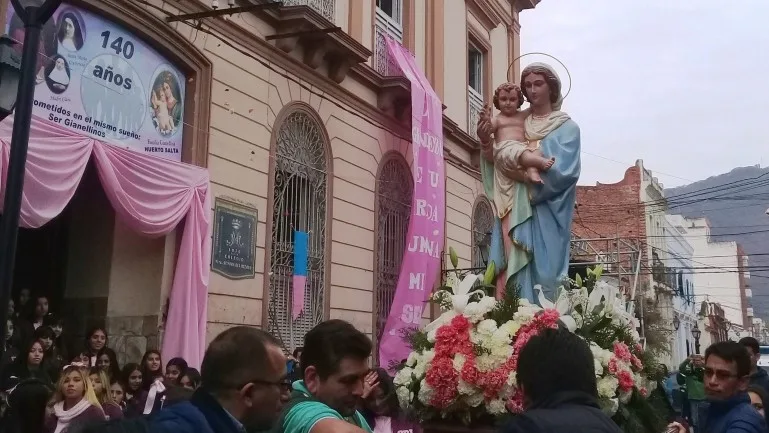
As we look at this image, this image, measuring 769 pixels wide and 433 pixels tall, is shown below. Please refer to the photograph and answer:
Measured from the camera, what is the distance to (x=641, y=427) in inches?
155

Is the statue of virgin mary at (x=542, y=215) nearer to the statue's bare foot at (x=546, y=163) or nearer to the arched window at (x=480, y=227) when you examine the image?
the statue's bare foot at (x=546, y=163)

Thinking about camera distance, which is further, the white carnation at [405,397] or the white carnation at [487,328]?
the white carnation at [405,397]

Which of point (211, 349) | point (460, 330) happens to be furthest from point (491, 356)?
point (211, 349)

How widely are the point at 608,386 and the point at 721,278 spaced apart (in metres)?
63.0

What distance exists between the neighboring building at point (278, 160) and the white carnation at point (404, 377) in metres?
4.37

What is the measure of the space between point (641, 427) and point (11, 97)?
4.03 m

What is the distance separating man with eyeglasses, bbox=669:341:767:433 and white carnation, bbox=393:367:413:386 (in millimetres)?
1325

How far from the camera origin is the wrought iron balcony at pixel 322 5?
9.98m

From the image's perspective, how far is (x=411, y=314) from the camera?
1101 centimetres

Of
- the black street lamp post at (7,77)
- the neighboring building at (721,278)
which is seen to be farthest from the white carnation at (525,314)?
the neighboring building at (721,278)

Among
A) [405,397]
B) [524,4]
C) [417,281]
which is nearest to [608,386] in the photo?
[405,397]

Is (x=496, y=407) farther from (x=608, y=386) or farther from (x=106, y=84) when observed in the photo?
(x=106, y=84)

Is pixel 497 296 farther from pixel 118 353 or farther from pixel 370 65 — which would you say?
pixel 370 65

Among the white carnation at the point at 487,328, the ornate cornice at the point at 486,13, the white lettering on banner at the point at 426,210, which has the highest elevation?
the ornate cornice at the point at 486,13
